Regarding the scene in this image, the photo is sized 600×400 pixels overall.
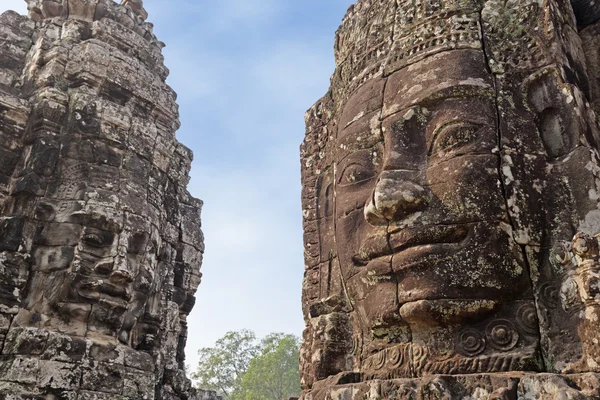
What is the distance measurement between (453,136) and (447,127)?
77 millimetres

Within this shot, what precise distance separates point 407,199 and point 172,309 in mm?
6100

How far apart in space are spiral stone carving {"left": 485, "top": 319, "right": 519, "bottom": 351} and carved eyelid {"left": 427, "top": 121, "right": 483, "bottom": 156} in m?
1.09

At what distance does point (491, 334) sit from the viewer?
314 cm

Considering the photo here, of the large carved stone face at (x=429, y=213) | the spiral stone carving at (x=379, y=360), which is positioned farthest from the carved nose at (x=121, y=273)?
the spiral stone carving at (x=379, y=360)

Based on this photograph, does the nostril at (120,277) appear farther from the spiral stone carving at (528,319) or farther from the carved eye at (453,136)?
the spiral stone carving at (528,319)

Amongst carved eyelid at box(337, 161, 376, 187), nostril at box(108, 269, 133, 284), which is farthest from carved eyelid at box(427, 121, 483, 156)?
nostril at box(108, 269, 133, 284)

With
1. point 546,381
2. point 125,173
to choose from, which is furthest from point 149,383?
point 546,381

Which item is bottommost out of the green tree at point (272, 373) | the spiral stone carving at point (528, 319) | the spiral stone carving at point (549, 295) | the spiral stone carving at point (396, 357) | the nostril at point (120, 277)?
the spiral stone carving at point (396, 357)

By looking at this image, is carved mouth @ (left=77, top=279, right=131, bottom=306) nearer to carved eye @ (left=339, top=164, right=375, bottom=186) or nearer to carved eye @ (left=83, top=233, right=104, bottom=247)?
carved eye @ (left=83, top=233, right=104, bottom=247)

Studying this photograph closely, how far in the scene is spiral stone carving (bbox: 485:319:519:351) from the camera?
122 inches

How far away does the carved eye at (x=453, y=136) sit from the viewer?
3.44 metres

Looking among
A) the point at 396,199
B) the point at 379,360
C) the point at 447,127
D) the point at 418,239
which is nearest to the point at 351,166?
the point at 396,199

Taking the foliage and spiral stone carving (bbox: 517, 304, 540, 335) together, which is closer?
spiral stone carving (bbox: 517, 304, 540, 335)

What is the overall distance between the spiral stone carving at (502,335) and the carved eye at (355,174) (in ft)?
4.09
